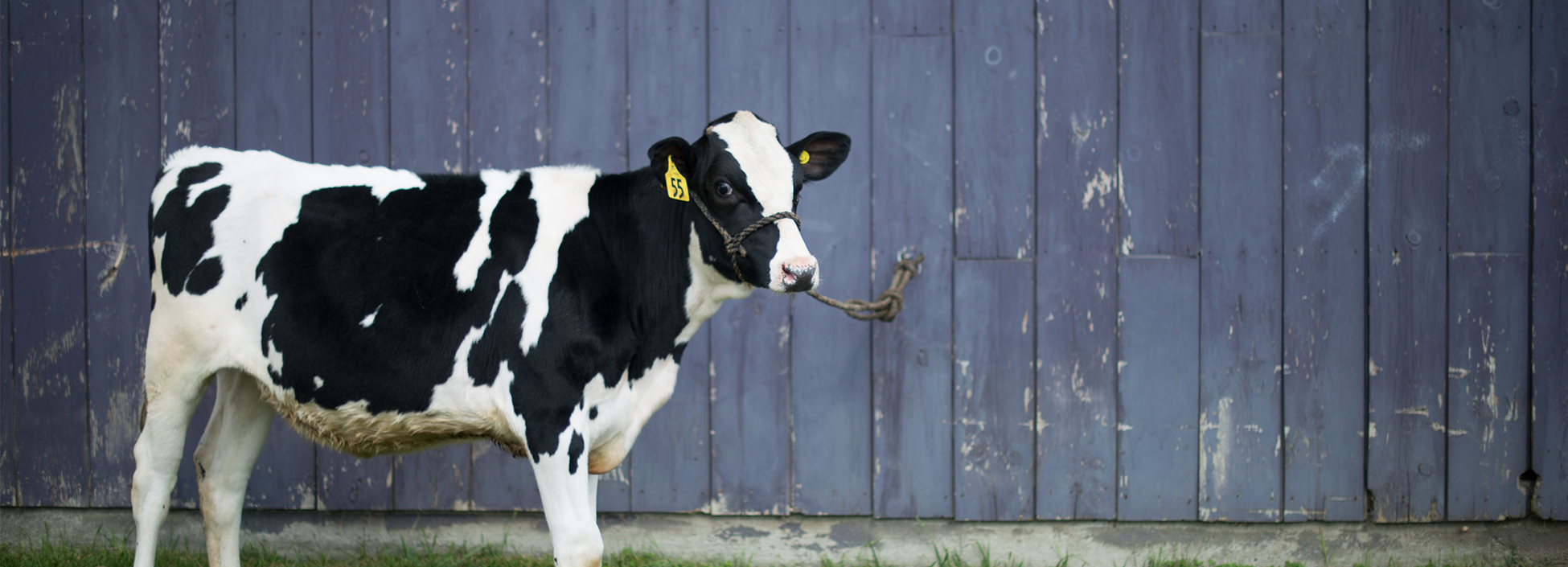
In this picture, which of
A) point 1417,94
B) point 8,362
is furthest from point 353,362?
point 1417,94

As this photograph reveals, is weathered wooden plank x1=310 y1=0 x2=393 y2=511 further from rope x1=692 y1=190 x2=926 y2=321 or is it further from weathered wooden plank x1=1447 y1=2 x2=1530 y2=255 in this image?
weathered wooden plank x1=1447 y1=2 x2=1530 y2=255

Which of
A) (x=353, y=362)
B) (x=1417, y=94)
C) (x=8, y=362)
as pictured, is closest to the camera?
(x=353, y=362)

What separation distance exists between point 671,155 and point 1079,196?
188cm

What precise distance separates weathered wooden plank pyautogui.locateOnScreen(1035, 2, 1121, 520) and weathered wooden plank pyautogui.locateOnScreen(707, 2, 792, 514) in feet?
3.51

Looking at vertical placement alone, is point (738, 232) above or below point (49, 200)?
below

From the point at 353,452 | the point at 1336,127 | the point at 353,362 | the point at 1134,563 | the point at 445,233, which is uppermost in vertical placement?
the point at 1336,127

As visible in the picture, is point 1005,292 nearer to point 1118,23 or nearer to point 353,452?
point 1118,23

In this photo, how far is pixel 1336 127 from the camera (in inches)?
144

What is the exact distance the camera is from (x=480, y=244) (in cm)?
282

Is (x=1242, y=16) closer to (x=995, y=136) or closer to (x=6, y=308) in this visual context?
(x=995, y=136)

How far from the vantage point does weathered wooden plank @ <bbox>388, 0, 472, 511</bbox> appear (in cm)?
381

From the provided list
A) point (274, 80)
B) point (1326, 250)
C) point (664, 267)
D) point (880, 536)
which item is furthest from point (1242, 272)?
point (274, 80)

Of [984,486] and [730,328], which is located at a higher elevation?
[730,328]

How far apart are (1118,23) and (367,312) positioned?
303 cm
